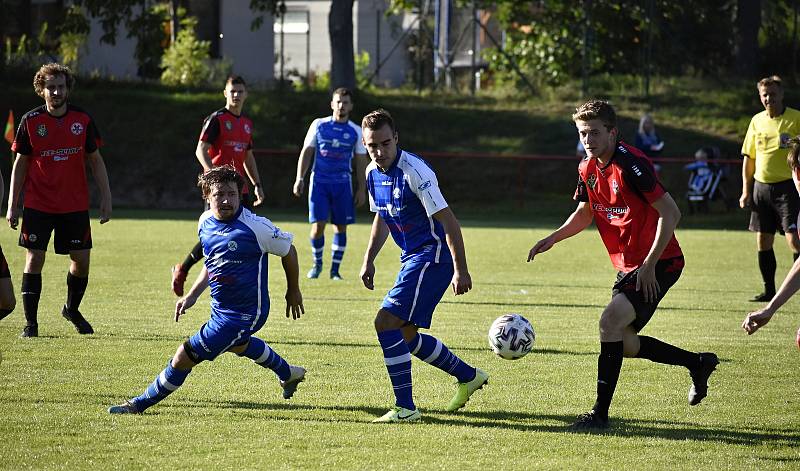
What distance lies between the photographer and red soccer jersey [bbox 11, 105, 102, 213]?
28.9 ft

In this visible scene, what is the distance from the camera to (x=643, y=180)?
605 centimetres

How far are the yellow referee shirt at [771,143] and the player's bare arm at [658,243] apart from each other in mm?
5741

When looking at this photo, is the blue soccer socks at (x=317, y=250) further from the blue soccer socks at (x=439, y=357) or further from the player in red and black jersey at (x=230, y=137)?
the blue soccer socks at (x=439, y=357)

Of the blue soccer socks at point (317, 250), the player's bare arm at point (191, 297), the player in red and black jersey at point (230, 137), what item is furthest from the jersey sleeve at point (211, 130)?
the player's bare arm at point (191, 297)

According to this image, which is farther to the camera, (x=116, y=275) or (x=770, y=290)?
(x=116, y=275)

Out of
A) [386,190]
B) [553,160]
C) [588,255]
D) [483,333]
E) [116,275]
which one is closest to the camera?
[386,190]

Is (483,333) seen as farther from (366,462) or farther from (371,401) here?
(366,462)

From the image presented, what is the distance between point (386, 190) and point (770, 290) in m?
6.89

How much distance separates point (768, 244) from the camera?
11969 mm

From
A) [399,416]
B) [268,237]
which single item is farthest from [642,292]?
[268,237]

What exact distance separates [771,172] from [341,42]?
19.0m

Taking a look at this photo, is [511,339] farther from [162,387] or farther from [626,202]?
[162,387]

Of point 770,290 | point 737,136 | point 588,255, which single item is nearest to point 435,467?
point 770,290

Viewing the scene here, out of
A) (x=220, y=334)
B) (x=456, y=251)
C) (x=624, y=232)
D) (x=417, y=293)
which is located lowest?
(x=220, y=334)
